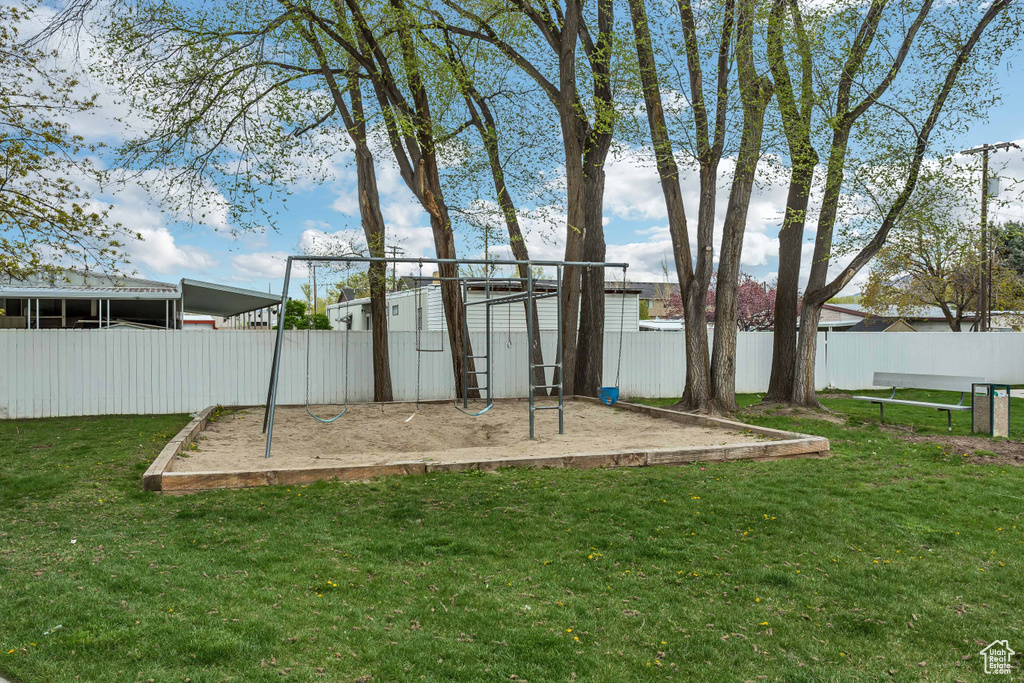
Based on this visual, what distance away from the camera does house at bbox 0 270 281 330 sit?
15.4 m

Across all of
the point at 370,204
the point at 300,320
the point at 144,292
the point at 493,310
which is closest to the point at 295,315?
the point at 300,320

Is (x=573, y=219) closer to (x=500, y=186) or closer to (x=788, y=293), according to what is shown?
(x=500, y=186)

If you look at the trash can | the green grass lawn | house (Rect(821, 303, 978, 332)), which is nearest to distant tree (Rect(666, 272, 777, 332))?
house (Rect(821, 303, 978, 332))

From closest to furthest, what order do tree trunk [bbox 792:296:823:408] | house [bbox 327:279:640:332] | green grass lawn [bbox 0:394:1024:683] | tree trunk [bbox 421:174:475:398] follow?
green grass lawn [bbox 0:394:1024:683] → tree trunk [bbox 792:296:823:408] → tree trunk [bbox 421:174:475:398] → house [bbox 327:279:640:332]

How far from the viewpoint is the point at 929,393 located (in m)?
16.2

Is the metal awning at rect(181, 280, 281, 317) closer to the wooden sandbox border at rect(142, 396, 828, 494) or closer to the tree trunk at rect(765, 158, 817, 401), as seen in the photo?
the wooden sandbox border at rect(142, 396, 828, 494)

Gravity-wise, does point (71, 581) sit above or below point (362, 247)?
below

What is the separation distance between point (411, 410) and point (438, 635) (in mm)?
8820

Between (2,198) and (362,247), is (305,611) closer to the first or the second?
(2,198)

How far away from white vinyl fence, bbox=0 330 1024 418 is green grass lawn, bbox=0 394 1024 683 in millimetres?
6470

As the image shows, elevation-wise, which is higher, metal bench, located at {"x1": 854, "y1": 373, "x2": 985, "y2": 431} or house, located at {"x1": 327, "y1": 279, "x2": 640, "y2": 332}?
house, located at {"x1": 327, "y1": 279, "x2": 640, "y2": 332}

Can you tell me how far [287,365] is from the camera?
45.6ft

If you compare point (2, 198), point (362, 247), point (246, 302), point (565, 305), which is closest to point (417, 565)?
point (2, 198)

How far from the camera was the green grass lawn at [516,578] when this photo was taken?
122 inches
